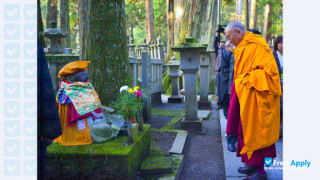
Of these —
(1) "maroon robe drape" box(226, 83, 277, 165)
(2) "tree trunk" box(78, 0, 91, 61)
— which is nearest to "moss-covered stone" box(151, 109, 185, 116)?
(2) "tree trunk" box(78, 0, 91, 61)

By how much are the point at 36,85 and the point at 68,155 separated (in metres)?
1.26

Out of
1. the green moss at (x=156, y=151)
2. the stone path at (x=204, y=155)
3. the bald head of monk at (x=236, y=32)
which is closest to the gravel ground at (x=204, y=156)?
the stone path at (x=204, y=155)

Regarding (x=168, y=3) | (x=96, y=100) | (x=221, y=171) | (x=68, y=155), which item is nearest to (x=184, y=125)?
(x=221, y=171)

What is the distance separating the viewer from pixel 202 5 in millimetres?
11594

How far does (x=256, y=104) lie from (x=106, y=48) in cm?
249

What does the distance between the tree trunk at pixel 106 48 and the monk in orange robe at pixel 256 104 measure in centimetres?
201

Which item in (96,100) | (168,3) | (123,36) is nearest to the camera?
(96,100)

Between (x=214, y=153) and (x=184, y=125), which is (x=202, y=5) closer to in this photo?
(x=184, y=125)

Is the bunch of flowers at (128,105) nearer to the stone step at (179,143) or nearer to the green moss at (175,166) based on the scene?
the green moss at (175,166)

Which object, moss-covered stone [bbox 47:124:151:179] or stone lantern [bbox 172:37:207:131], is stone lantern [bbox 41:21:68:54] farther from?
moss-covered stone [bbox 47:124:151:179]

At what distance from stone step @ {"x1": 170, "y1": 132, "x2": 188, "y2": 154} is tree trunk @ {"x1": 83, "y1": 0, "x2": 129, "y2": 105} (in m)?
1.33

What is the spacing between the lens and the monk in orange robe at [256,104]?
125 inches

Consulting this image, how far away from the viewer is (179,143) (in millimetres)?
5090

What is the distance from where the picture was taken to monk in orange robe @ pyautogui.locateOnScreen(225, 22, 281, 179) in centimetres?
318
